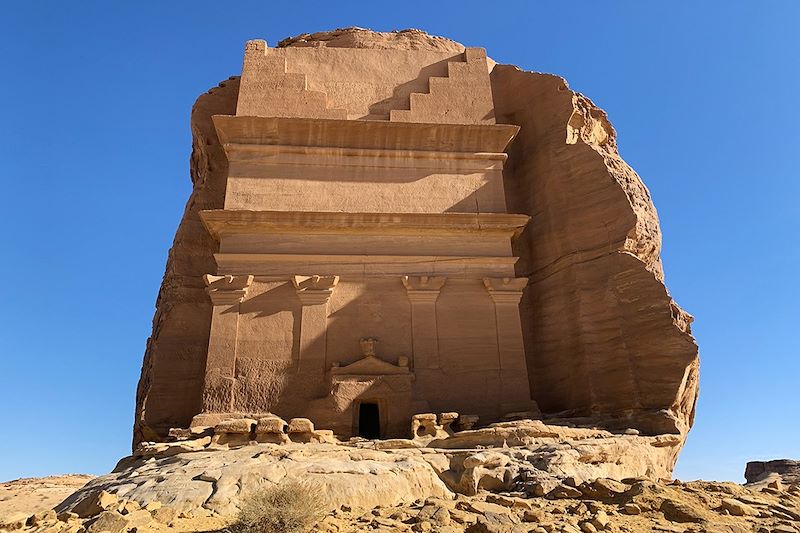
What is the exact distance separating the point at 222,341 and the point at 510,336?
653cm

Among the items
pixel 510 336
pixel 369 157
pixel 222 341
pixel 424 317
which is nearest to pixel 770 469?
pixel 510 336

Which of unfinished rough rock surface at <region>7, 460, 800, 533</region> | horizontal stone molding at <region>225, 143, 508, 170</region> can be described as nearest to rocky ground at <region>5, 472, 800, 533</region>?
unfinished rough rock surface at <region>7, 460, 800, 533</region>

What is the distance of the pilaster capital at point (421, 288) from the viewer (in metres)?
13.6

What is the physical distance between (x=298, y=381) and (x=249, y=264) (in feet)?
10.0

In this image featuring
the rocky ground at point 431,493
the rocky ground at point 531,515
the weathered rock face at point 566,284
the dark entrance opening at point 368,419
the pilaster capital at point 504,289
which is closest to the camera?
the rocky ground at point 531,515

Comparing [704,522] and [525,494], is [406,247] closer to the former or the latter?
[525,494]

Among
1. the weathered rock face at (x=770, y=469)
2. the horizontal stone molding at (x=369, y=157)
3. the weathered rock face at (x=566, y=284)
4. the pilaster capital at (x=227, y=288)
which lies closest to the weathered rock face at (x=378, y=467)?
the weathered rock face at (x=566, y=284)

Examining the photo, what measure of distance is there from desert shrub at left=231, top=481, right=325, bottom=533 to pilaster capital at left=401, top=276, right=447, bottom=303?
778 centimetres

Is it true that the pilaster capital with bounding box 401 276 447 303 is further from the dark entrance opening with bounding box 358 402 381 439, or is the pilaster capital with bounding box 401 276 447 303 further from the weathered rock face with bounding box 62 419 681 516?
the weathered rock face with bounding box 62 419 681 516

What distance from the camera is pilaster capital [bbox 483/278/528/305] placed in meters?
13.9

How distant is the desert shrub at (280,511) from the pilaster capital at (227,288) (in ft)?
24.3

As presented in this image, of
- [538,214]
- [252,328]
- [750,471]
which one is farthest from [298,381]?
[750,471]

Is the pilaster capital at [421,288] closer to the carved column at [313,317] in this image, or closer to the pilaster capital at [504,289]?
the pilaster capital at [504,289]

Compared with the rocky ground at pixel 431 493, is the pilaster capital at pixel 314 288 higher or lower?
higher
